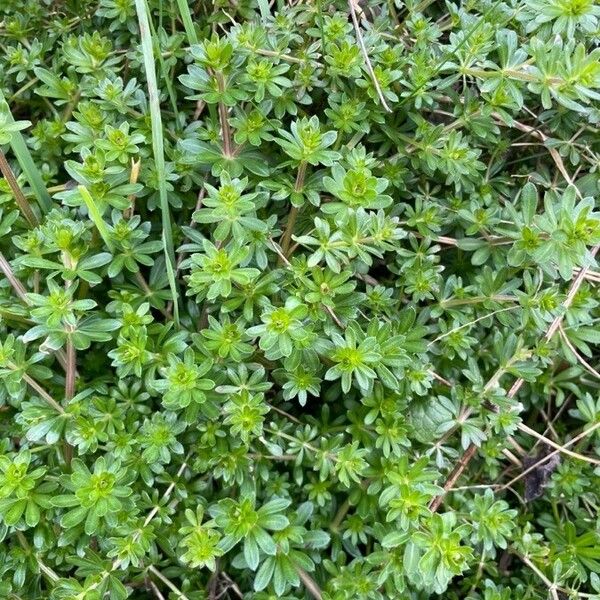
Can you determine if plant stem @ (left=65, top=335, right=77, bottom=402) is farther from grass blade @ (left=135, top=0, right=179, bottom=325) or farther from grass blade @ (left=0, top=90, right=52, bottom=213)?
grass blade @ (left=0, top=90, right=52, bottom=213)

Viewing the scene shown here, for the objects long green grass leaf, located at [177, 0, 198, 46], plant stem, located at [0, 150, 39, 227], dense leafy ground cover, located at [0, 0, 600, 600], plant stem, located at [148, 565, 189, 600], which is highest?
long green grass leaf, located at [177, 0, 198, 46]

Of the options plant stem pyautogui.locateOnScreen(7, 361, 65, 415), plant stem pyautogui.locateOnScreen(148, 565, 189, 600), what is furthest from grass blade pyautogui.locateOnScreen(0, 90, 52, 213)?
plant stem pyautogui.locateOnScreen(148, 565, 189, 600)

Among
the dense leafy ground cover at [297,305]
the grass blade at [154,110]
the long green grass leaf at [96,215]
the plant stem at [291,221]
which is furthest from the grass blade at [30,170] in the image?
the plant stem at [291,221]

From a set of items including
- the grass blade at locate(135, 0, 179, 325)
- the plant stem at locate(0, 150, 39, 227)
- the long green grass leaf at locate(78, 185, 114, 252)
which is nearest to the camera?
the long green grass leaf at locate(78, 185, 114, 252)

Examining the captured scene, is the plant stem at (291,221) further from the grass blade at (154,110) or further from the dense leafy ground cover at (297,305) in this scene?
the grass blade at (154,110)

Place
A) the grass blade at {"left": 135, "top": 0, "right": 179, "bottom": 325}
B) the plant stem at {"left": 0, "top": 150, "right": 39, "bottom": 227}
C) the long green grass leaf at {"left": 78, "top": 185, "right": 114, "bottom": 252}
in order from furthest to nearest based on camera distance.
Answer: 1. the plant stem at {"left": 0, "top": 150, "right": 39, "bottom": 227}
2. the grass blade at {"left": 135, "top": 0, "right": 179, "bottom": 325}
3. the long green grass leaf at {"left": 78, "top": 185, "right": 114, "bottom": 252}

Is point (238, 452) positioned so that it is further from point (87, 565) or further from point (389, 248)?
point (389, 248)
